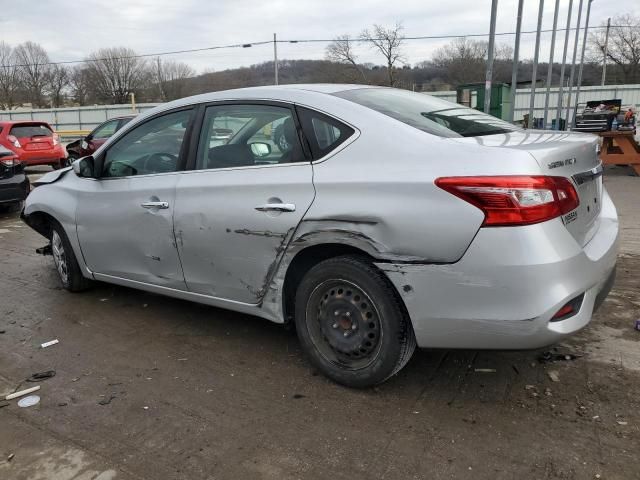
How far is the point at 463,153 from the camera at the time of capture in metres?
2.58

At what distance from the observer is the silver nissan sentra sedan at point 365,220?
97.3 inches

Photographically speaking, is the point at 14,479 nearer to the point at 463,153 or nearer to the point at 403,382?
the point at 403,382

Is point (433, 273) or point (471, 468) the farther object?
point (433, 273)

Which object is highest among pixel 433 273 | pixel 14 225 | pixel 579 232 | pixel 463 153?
pixel 463 153

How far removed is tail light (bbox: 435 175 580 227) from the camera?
2418 mm

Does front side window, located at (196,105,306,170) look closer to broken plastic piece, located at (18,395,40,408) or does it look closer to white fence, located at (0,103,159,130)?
broken plastic piece, located at (18,395,40,408)

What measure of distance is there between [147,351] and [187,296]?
46 cm

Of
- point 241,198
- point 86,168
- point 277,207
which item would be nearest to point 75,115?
point 86,168

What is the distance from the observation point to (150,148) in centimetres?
399

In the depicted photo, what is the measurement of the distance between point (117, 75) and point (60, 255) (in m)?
72.2

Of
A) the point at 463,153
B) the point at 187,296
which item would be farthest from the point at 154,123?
the point at 463,153

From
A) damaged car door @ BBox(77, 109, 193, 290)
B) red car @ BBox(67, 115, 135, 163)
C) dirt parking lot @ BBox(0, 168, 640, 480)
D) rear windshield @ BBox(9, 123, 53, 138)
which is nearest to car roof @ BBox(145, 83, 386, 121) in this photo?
damaged car door @ BBox(77, 109, 193, 290)

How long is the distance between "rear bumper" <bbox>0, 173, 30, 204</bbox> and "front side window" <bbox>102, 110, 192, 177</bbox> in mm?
5751

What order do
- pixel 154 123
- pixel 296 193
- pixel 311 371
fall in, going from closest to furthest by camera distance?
pixel 296 193 → pixel 311 371 → pixel 154 123
